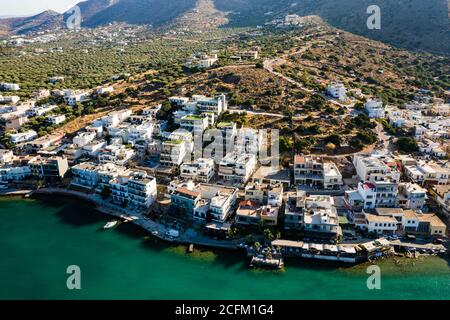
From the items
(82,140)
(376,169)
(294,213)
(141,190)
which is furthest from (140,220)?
(376,169)

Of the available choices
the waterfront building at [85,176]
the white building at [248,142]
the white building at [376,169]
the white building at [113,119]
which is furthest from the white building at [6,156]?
the white building at [376,169]

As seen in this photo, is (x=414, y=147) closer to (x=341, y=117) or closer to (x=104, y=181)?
(x=341, y=117)

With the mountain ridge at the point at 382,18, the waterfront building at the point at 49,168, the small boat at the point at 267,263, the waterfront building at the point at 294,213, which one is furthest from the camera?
the mountain ridge at the point at 382,18

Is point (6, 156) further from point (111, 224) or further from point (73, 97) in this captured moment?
point (111, 224)

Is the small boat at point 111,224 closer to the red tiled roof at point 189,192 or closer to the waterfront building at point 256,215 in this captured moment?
the red tiled roof at point 189,192

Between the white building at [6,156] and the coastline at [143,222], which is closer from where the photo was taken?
the coastline at [143,222]

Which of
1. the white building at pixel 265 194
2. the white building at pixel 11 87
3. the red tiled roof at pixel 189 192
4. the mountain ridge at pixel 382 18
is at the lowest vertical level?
the white building at pixel 265 194

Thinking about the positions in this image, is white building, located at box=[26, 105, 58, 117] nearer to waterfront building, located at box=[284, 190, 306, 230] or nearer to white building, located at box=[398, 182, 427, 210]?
waterfront building, located at box=[284, 190, 306, 230]

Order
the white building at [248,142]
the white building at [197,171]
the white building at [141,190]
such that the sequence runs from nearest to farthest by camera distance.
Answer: the white building at [141,190], the white building at [197,171], the white building at [248,142]

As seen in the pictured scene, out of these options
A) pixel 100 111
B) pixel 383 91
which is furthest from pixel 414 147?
pixel 100 111
